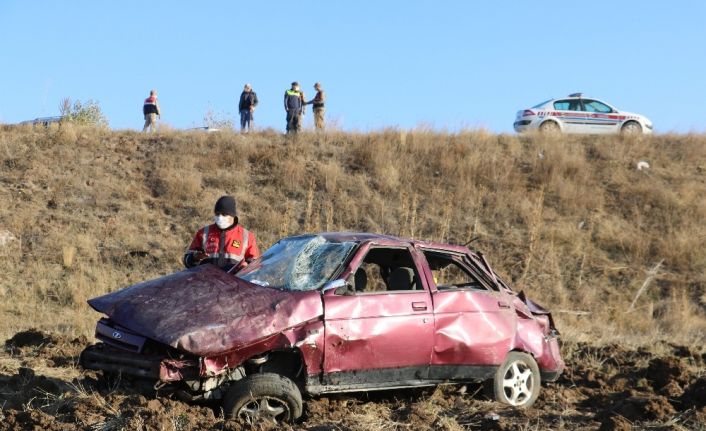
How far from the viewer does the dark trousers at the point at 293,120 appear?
23000 millimetres

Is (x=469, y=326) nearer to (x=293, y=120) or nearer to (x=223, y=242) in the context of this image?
(x=223, y=242)

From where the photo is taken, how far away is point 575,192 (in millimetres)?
20641

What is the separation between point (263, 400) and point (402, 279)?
1820 mm

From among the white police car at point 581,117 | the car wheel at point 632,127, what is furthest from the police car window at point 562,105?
the car wheel at point 632,127

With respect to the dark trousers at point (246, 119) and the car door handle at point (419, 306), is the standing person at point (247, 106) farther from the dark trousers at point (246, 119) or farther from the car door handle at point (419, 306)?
the car door handle at point (419, 306)

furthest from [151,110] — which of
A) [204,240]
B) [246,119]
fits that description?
[204,240]

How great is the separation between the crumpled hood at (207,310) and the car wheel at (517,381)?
2013mm

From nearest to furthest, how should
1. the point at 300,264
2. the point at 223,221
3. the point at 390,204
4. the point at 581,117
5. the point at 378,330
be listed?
the point at 378,330 → the point at 300,264 → the point at 223,221 → the point at 390,204 → the point at 581,117

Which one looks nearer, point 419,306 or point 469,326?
point 419,306

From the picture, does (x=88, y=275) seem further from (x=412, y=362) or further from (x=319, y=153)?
(x=412, y=362)

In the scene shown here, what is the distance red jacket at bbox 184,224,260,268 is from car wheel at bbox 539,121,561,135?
55.4 feet

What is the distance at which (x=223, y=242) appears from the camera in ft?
27.0

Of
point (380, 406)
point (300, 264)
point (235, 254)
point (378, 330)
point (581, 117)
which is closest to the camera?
point (378, 330)

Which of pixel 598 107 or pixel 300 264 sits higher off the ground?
pixel 598 107
